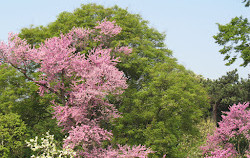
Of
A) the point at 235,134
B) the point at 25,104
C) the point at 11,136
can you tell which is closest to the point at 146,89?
the point at 235,134

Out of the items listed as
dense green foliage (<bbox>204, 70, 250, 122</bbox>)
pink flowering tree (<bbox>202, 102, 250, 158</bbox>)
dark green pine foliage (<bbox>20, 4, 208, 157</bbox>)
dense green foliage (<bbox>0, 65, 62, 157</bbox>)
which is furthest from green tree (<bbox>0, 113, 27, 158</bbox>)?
dense green foliage (<bbox>204, 70, 250, 122</bbox>)

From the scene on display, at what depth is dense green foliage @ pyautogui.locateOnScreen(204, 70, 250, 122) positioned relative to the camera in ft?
126

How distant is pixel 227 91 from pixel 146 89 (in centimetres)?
2537

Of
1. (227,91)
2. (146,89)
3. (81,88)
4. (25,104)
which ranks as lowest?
(81,88)

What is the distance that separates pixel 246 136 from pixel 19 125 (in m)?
14.9

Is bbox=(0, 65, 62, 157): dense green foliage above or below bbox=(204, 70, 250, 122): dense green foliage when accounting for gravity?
below

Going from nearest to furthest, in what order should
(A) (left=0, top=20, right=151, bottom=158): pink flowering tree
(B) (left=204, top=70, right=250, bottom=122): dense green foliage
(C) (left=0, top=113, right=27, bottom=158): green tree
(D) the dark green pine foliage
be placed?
1. (A) (left=0, top=20, right=151, bottom=158): pink flowering tree
2. (D) the dark green pine foliage
3. (C) (left=0, top=113, right=27, bottom=158): green tree
4. (B) (left=204, top=70, right=250, bottom=122): dense green foliage

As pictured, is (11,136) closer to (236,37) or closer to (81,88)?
(81,88)

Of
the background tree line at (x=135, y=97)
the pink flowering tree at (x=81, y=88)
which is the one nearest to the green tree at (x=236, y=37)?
the background tree line at (x=135, y=97)

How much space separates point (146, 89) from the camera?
17.6 metres

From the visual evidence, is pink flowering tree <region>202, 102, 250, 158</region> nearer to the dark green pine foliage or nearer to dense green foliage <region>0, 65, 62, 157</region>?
the dark green pine foliage

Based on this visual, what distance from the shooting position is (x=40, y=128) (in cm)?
1938

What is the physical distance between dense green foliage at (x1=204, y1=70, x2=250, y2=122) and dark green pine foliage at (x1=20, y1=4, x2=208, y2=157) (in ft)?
56.7

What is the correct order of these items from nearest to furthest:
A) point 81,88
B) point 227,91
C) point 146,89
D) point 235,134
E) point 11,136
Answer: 1. point 235,134
2. point 81,88
3. point 146,89
4. point 11,136
5. point 227,91
